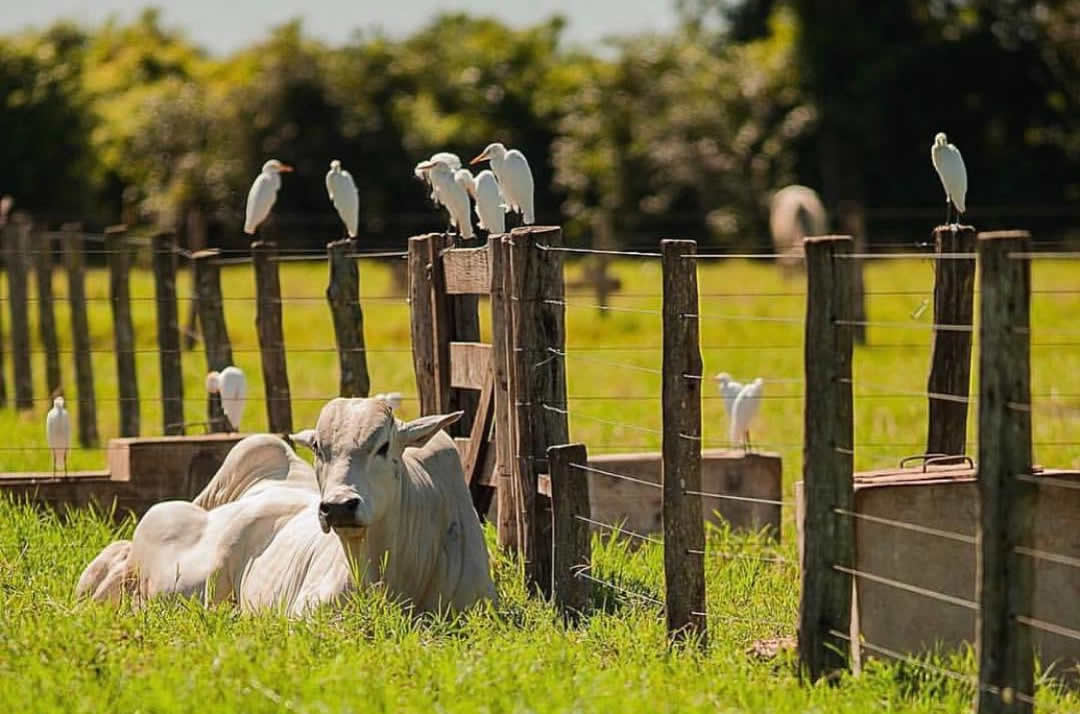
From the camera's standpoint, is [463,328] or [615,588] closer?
[615,588]

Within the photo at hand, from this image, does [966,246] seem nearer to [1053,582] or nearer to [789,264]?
[1053,582]

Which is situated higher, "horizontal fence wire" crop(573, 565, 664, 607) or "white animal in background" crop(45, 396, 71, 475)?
"white animal in background" crop(45, 396, 71, 475)

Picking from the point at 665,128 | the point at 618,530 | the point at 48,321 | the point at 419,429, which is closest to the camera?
the point at 419,429

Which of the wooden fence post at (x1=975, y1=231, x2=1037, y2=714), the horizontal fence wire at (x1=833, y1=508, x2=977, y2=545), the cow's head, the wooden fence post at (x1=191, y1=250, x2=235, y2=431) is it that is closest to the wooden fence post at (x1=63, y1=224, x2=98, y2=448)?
the wooden fence post at (x1=191, y1=250, x2=235, y2=431)

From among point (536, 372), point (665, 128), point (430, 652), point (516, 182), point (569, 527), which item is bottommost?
point (430, 652)

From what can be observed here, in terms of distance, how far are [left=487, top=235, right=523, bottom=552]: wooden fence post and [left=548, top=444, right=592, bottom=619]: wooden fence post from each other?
0.85 meters

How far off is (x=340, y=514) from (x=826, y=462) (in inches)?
86.9

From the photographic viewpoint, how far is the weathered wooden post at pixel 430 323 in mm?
11188

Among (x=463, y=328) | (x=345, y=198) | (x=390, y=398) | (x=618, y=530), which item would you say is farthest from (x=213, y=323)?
(x=618, y=530)

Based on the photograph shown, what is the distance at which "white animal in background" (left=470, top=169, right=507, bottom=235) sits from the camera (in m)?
11.7

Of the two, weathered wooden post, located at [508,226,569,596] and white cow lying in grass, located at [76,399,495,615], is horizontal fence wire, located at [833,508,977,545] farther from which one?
weathered wooden post, located at [508,226,569,596]

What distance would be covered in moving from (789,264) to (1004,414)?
86.6 feet

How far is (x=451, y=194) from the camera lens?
1236 centimetres

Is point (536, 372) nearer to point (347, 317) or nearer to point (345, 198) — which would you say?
point (347, 317)
